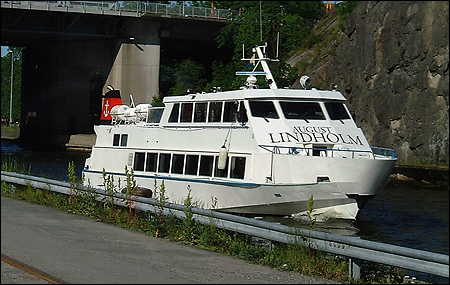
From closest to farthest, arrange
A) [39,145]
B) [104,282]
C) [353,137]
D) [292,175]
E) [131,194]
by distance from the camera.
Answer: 1. [104,282]
2. [131,194]
3. [292,175]
4. [353,137]
5. [39,145]

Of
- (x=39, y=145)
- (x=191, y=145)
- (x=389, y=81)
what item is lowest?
(x=39, y=145)

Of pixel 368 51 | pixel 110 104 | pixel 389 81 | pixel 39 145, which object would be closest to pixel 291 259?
pixel 110 104

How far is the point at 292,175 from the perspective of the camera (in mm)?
21078

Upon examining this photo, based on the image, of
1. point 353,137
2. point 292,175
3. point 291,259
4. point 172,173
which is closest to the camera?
point 291,259

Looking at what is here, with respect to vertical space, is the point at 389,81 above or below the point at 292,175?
above

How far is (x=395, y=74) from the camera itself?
40500 millimetres

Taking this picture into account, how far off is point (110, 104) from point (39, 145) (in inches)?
1541

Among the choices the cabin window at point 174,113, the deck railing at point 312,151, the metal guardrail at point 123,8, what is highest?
the metal guardrail at point 123,8

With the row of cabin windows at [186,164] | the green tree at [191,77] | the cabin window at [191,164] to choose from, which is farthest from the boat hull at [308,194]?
the green tree at [191,77]

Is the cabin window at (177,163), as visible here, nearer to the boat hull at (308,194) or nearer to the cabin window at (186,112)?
the cabin window at (186,112)

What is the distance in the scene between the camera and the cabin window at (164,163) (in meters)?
24.6

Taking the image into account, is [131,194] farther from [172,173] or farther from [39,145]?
[39,145]

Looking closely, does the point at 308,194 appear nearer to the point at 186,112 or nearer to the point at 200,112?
the point at 200,112

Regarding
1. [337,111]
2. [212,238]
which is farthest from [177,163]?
[212,238]
